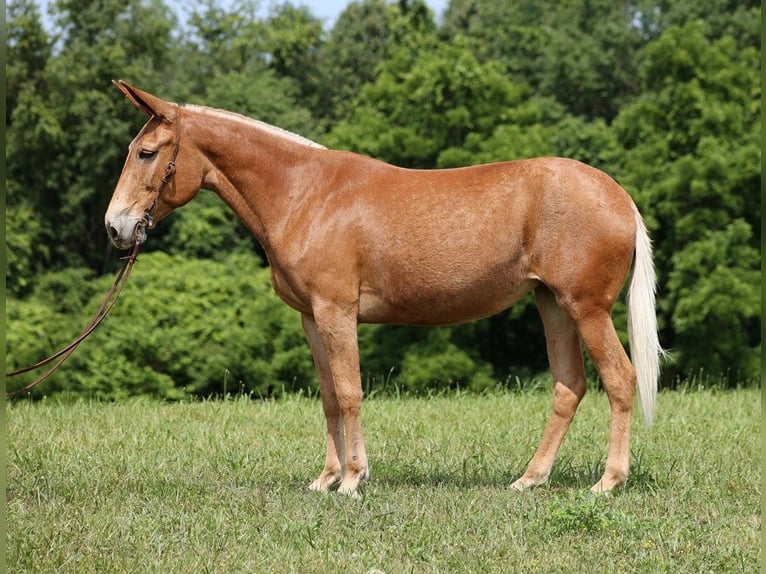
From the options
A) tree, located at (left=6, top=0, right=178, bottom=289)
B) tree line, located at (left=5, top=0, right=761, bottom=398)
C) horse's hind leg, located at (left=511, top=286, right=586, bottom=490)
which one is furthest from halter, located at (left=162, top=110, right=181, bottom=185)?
tree, located at (left=6, top=0, right=178, bottom=289)

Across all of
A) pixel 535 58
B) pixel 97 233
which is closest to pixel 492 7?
pixel 535 58

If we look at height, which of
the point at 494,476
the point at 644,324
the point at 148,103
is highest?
the point at 148,103

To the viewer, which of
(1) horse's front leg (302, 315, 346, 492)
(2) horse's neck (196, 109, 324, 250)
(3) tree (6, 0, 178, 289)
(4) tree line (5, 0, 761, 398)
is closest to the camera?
(2) horse's neck (196, 109, 324, 250)

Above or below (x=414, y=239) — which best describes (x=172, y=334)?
below

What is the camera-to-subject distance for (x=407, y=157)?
99.0 ft

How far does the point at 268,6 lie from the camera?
147ft

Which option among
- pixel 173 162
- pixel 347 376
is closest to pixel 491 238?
pixel 347 376

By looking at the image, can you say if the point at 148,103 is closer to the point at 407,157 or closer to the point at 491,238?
the point at 491,238

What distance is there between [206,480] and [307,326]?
1.23 m

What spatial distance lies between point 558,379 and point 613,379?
423 millimetres

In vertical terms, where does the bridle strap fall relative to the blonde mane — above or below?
below

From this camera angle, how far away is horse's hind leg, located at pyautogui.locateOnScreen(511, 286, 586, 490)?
668 cm

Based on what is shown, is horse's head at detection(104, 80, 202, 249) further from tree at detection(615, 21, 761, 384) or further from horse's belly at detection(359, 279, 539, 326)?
tree at detection(615, 21, 761, 384)

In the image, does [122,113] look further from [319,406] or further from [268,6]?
[319,406]
